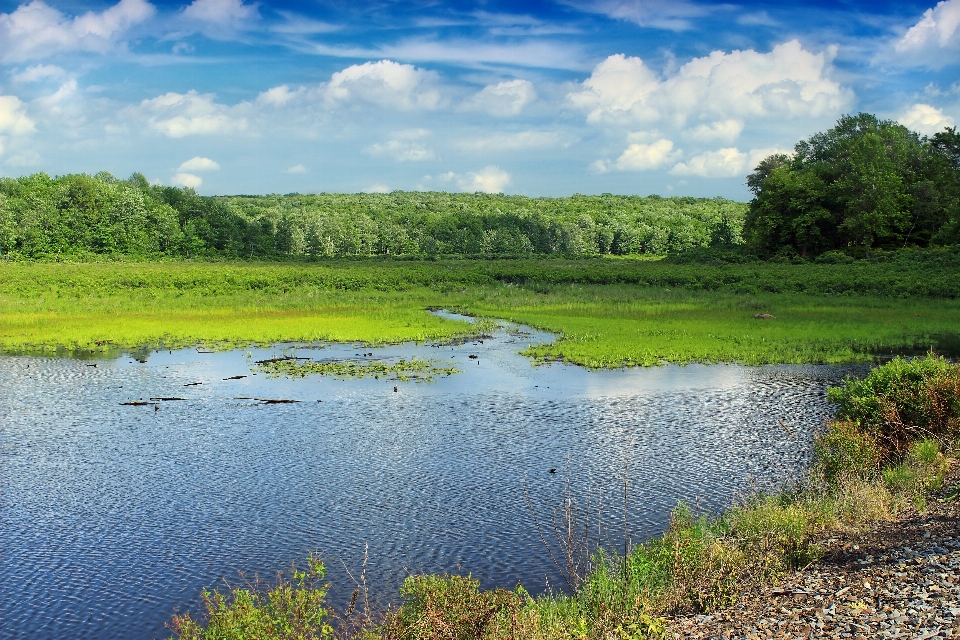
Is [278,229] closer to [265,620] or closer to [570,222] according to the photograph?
[570,222]

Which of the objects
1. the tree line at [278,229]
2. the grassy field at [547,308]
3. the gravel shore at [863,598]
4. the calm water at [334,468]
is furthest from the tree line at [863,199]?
the gravel shore at [863,598]

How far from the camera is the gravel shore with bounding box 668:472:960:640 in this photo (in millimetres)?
9188

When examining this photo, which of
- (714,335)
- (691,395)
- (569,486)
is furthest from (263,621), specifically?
(714,335)

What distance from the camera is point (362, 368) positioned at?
31438 mm

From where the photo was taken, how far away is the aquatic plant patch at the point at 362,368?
1188 inches

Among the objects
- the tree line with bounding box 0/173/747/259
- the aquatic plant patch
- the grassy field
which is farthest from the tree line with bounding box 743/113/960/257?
the aquatic plant patch

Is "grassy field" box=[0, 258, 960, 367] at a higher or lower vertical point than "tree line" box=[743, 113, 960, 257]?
lower

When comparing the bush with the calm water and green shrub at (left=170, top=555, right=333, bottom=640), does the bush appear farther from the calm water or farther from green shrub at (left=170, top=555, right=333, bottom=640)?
green shrub at (left=170, top=555, right=333, bottom=640)

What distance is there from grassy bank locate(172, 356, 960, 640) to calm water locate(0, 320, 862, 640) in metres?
1.31

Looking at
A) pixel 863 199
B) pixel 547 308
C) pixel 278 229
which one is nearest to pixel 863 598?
pixel 547 308

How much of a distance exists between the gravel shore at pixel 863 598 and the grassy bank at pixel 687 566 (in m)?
0.36

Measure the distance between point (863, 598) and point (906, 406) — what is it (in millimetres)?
9706

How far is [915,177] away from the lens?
285 feet

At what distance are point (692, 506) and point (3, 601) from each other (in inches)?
→ 440
